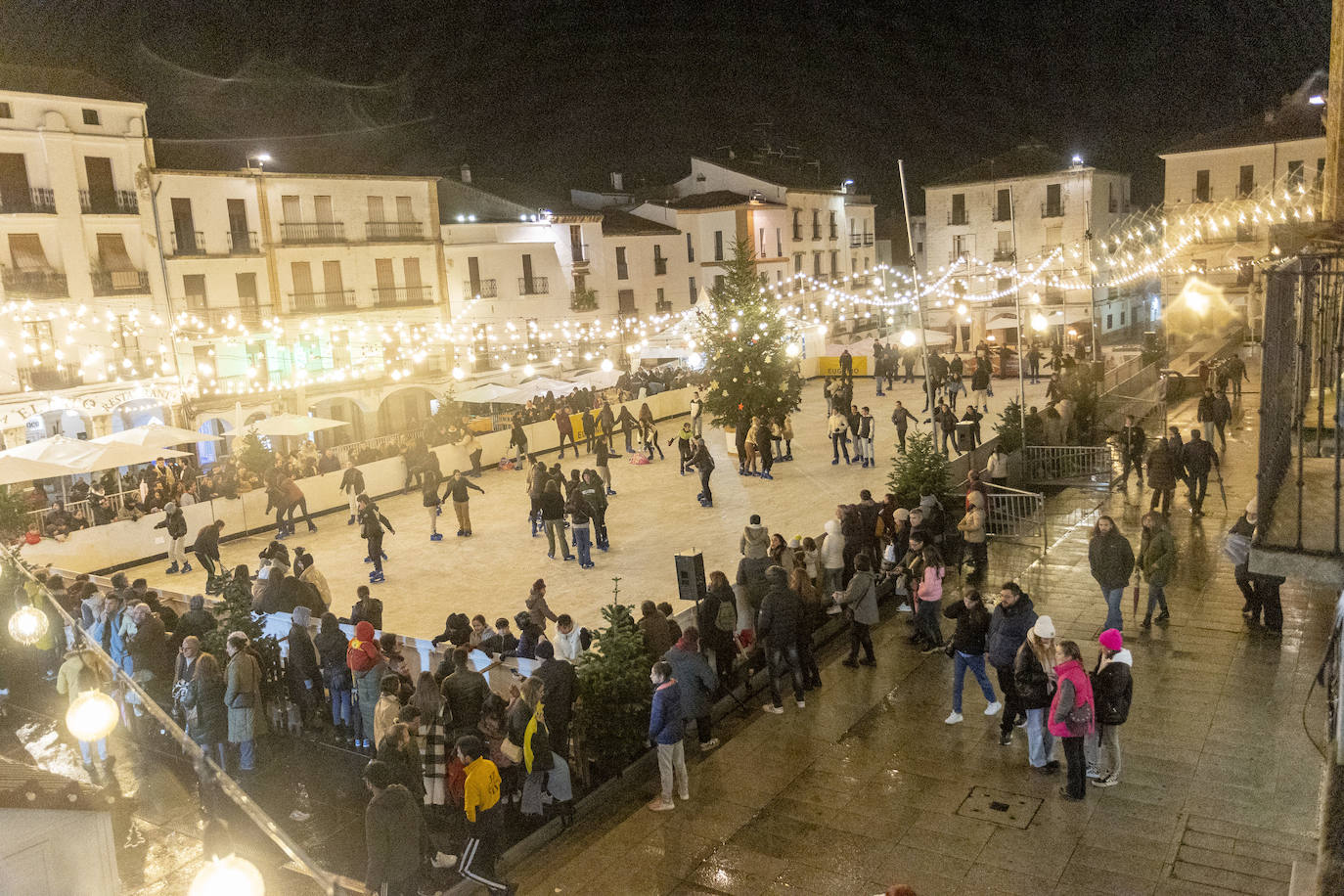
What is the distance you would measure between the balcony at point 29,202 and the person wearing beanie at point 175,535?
521 inches

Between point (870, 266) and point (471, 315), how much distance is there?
27688mm

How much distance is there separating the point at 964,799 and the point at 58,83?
28534 mm

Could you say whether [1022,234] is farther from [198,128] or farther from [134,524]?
[134,524]

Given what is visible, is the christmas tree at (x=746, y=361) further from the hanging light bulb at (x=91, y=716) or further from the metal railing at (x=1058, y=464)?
the hanging light bulb at (x=91, y=716)

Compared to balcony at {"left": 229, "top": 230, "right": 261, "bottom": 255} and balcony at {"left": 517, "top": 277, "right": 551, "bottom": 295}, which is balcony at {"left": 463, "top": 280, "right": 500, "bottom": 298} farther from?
balcony at {"left": 229, "top": 230, "right": 261, "bottom": 255}

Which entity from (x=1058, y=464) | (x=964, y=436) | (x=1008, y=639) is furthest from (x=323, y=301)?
(x=1008, y=639)

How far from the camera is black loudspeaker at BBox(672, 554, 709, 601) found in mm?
10805

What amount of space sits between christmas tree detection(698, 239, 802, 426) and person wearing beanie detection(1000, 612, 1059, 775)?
14774 mm

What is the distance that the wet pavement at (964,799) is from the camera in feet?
21.8

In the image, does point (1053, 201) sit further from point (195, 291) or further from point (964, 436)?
point (195, 291)

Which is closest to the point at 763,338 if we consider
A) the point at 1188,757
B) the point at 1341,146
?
the point at 1188,757

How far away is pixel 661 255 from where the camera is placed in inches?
1788

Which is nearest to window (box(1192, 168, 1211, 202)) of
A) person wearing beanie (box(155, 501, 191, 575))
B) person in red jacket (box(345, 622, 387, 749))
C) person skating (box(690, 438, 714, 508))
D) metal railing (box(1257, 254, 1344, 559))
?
person skating (box(690, 438, 714, 508))

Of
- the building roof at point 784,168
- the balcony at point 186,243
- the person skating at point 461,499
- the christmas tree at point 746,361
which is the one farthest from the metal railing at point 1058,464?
the building roof at point 784,168
